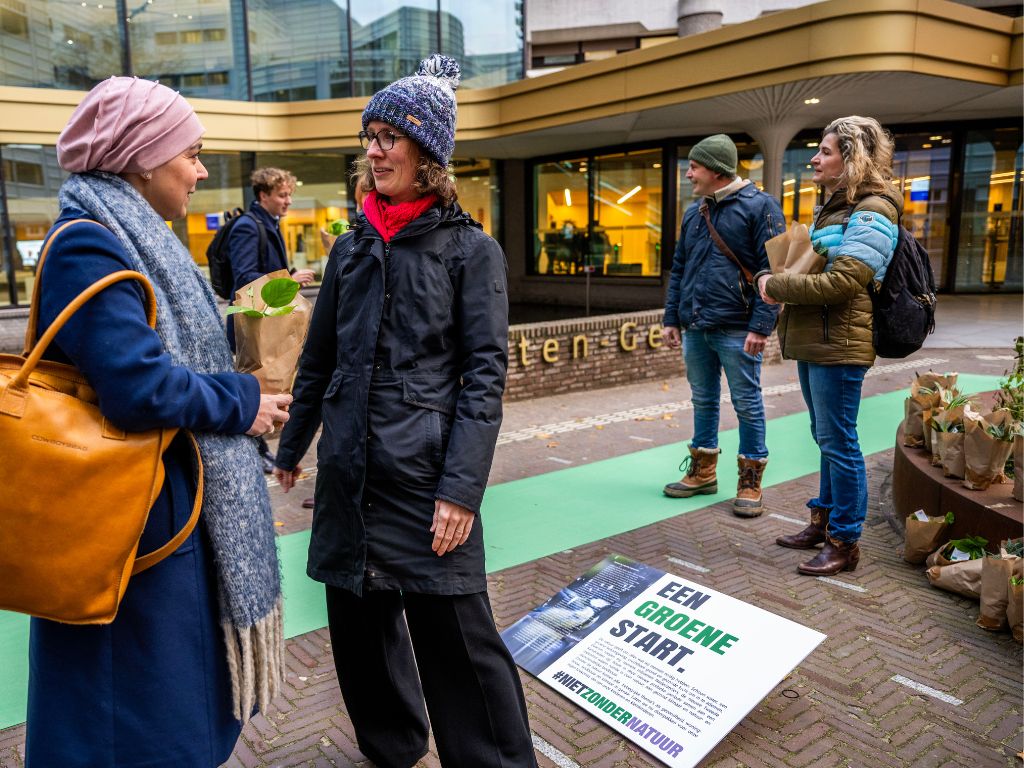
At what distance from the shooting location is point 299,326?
7.06 ft

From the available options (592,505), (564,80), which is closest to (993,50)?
(564,80)

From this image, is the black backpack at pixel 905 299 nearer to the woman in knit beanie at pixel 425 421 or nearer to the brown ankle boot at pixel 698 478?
the brown ankle boot at pixel 698 478

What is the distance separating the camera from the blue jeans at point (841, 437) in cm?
385

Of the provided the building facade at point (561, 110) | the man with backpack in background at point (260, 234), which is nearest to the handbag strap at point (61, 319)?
the man with backpack in background at point (260, 234)

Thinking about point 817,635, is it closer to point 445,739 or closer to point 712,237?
point 445,739

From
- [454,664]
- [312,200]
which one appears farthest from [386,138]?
[312,200]

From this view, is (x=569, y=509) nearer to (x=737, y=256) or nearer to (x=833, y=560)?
(x=833, y=560)

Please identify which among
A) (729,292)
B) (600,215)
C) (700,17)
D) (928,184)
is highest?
(700,17)

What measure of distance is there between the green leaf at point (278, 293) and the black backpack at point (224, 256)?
2903 millimetres

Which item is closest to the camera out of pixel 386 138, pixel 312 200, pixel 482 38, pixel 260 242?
pixel 386 138

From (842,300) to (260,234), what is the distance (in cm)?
332

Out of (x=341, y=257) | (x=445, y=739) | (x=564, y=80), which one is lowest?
(x=445, y=739)

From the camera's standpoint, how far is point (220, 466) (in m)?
1.79

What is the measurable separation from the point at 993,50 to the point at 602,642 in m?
13.9
